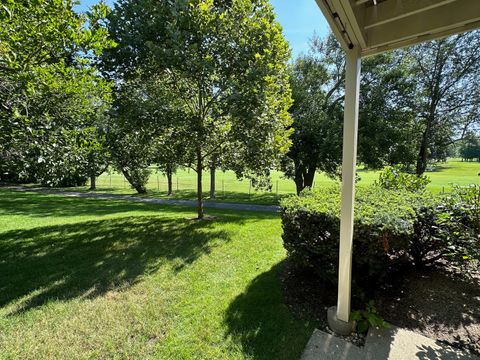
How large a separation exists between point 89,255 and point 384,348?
4965 millimetres

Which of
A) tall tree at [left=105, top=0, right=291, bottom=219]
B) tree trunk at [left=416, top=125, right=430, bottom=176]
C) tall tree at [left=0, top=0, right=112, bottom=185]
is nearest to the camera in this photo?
tall tree at [left=0, top=0, right=112, bottom=185]

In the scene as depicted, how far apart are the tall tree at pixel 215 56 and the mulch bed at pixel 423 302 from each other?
3698mm

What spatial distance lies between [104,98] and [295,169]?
37.1ft

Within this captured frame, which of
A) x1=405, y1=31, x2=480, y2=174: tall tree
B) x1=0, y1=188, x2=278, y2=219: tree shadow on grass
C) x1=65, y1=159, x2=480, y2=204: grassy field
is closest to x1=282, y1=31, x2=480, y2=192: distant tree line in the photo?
x1=405, y1=31, x2=480, y2=174: tall tree

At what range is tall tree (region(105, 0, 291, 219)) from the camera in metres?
5.50

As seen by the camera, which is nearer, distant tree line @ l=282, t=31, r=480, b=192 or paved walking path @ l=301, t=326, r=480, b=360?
paved walking path @ l=301, t=326, r=480, b=360

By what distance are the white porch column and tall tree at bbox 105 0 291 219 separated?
3.49 meters

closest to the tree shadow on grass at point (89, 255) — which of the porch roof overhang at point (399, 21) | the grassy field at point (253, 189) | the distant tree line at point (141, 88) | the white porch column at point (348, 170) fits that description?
the distant tree line at point (141, 88)

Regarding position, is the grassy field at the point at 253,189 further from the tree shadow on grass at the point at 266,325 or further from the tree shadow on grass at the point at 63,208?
the tree shadow on grass at the point at 266,325

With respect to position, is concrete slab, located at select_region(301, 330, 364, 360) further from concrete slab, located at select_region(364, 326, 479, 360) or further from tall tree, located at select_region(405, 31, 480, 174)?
tall tree, located at select_region(405, 31, 480, 174)

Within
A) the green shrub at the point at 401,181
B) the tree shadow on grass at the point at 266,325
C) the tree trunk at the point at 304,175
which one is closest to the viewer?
the tree shadow on grass at the point at 266,325

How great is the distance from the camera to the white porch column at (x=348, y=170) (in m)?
2.26

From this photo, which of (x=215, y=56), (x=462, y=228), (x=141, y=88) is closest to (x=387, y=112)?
(x=215, y=56)

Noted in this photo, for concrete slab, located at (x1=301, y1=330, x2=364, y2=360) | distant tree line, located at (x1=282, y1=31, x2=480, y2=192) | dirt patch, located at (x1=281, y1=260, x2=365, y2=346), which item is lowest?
concrete slab, located at (x1=301, y1=330, x2=364, y2=360)
